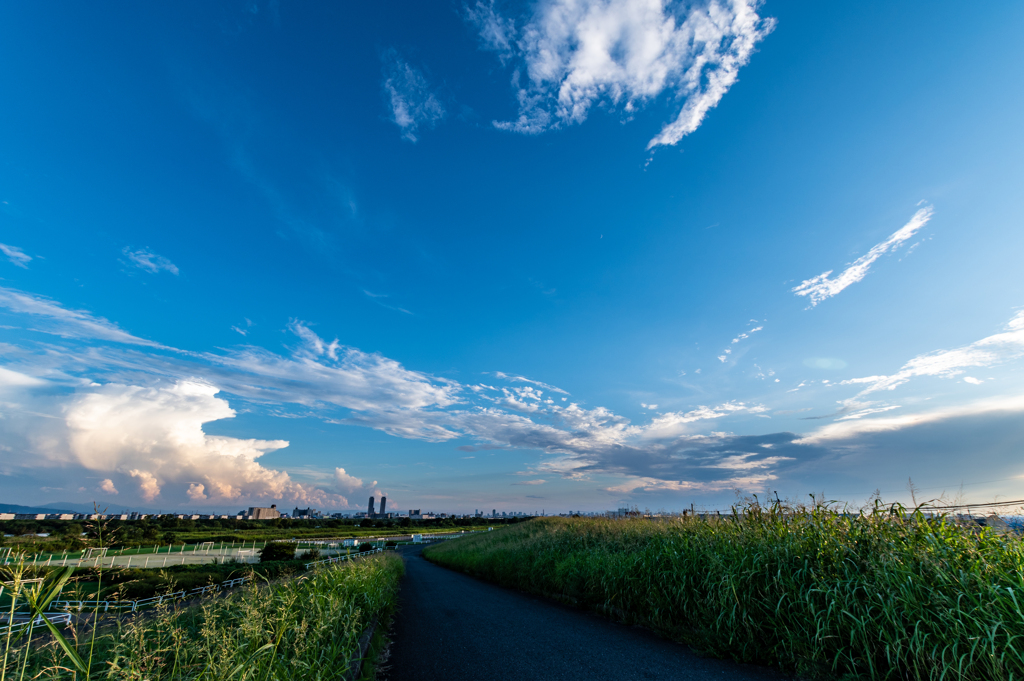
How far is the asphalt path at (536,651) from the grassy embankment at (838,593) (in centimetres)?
59

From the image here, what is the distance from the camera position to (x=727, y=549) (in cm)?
839

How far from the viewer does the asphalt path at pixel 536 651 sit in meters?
6.91

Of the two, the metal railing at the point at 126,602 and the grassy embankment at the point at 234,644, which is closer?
the metal railing at the point at 126,602

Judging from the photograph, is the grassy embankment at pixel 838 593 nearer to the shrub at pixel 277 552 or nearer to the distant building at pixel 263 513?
the shrub at pixel 277 552

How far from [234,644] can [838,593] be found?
307 inches

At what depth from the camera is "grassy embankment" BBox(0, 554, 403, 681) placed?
4.08 m

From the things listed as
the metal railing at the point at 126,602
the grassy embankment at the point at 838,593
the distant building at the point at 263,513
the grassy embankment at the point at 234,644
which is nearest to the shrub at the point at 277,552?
the metal railing at the point at 126,602

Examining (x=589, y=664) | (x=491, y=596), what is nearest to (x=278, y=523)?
(x=491, y=596)

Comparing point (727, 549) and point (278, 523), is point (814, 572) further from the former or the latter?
point (278, 523)

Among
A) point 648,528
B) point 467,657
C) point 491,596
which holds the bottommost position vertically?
point 491,596

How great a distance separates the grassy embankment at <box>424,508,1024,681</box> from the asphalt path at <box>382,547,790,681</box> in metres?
0.59

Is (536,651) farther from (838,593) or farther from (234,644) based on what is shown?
(234,644)

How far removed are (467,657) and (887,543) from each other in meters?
7.11

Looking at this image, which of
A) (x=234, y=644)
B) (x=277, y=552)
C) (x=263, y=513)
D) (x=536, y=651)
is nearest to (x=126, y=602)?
(x=234, y=644)
